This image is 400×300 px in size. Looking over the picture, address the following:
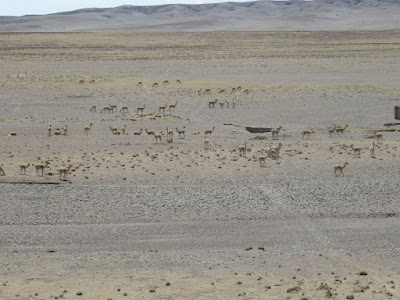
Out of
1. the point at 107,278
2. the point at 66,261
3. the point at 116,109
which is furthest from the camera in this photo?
the point at 116,109

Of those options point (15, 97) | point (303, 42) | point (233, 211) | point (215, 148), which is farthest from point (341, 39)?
point (233, 211)

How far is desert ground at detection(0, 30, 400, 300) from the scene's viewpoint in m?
15.4

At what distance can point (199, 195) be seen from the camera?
2205cm

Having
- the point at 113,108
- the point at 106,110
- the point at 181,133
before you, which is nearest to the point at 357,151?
the point at 181,133

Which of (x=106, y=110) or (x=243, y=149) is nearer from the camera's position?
(x=243, y=149)

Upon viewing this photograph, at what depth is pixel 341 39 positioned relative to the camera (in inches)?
4119

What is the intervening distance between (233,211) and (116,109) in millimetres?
20189

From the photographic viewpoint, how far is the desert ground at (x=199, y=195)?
15.4m

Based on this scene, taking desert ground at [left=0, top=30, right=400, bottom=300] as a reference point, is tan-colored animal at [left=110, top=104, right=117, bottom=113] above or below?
above

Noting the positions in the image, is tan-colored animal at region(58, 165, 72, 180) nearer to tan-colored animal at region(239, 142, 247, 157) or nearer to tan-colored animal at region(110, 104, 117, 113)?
tan-colored animal at region(239, 142, 247, 157)

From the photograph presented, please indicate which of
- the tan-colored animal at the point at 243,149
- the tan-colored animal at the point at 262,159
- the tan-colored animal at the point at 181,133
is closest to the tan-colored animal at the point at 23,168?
the tan-colored animal at the point at 243,149

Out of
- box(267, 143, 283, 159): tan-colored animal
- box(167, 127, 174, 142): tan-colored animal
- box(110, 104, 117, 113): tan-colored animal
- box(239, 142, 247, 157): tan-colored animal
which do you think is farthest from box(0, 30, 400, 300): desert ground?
box(267, 143, 283, 159): tan-colored animal

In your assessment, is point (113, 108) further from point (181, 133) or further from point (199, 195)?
point (199, 195)

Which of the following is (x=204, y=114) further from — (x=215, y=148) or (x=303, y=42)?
(x=303, y=42)
